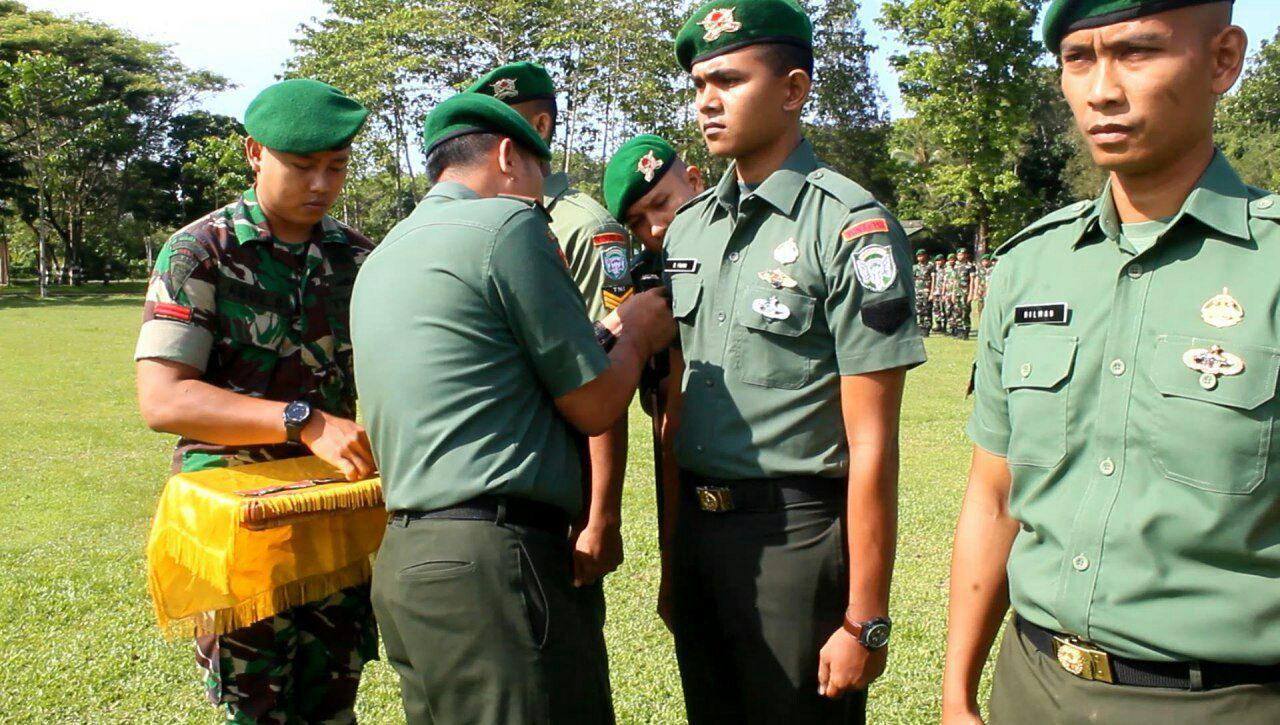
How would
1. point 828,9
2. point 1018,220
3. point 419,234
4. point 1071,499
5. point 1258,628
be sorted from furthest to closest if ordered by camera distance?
point 828,9
point 1018,220
point 419,234
point 1071,499
point 1258,628

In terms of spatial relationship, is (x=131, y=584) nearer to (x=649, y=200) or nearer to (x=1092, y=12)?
(x=649, y=200)

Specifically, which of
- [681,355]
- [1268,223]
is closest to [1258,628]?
[1268,223]

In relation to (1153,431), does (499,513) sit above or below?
below

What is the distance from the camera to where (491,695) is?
7.13ft

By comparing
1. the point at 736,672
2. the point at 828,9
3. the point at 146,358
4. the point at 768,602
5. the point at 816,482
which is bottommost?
the point at 736,672

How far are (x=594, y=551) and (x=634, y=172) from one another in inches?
49.1

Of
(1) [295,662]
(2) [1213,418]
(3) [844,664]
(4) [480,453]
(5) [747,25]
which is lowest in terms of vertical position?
(1) [295,662]

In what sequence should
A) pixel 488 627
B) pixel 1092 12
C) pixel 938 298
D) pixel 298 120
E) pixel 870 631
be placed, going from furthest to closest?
1. pixel 938 298
2. pixel 298 120
3. pixel 870 631
4. pixel 488 627
5. pixel 1092 12

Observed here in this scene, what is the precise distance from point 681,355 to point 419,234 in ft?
2.86

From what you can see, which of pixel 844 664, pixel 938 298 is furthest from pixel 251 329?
pixel 938 298

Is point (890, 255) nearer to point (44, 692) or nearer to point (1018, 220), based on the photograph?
point (44, 692)

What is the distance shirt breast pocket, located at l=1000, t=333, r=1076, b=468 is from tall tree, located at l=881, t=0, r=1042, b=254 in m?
37.3

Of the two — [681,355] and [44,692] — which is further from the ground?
[681,355]

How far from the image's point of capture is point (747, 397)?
257 centimetres
